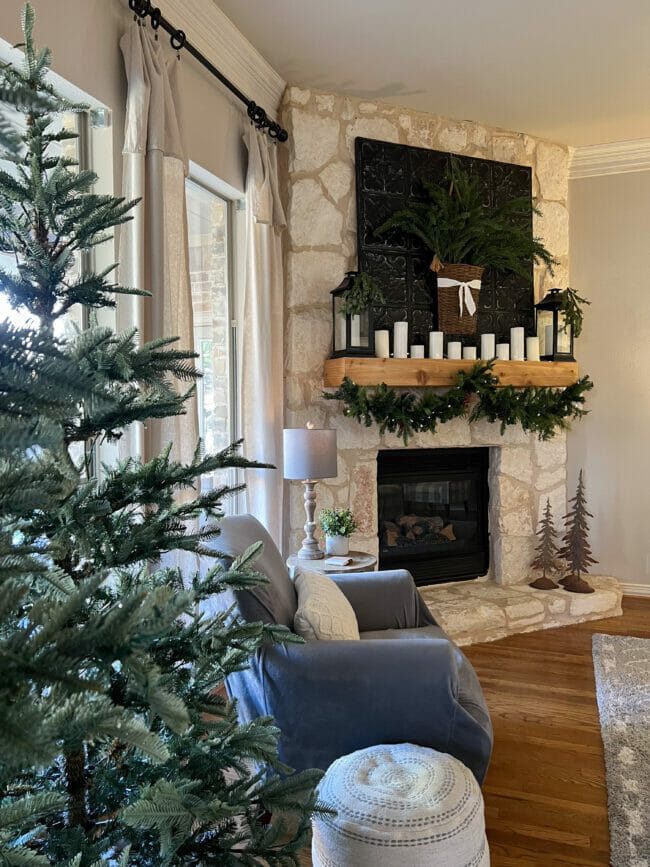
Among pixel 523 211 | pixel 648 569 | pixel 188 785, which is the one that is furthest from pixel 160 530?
pixel 648 569

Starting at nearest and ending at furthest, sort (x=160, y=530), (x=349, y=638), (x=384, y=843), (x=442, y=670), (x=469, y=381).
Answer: (x=160, y=530), (x=384, y=843), (x=442, y=670), (x=349, y=638), (x=469, y=381)

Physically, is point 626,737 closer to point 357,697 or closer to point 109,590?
point 357,697

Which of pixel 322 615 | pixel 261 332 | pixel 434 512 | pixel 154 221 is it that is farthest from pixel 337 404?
pixel 322 615

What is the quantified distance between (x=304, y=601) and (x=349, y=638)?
0.19 m

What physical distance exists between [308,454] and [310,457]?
0.02m

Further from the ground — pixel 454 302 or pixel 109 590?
pixel 454 302

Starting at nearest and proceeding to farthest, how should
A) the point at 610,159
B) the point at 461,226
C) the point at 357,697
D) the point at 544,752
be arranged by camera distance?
1. the point at 357,697
2. the point at 544,752
3. the point at 461,226
4. the point at 610,159

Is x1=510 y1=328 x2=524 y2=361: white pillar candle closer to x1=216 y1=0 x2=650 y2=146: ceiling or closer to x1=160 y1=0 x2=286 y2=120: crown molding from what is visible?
x1=216 y1=0 x2=650 y2=146: ceiling

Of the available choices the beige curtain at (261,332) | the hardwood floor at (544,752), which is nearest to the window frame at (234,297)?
the beige curtain at (261,332)

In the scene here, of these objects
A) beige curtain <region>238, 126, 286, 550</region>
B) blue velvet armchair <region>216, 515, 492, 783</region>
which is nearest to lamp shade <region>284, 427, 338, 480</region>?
beige curtain <region>238, 126, 286, 550</region>

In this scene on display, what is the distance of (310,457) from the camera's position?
3.27 meters

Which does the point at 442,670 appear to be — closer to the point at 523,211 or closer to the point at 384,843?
the point at 384,843

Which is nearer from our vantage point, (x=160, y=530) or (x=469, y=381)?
(x=160, y=530)

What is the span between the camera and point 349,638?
221 centimetres
